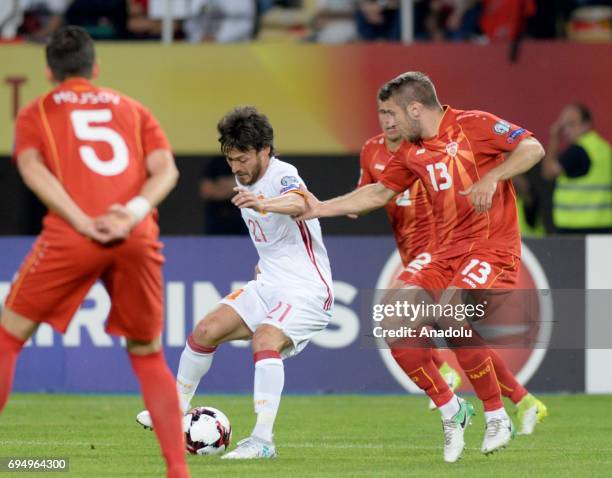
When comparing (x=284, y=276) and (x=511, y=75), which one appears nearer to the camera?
(x=284, y=276)

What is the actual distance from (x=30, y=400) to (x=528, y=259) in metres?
4.31

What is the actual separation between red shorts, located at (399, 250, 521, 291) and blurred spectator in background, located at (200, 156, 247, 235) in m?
6.28

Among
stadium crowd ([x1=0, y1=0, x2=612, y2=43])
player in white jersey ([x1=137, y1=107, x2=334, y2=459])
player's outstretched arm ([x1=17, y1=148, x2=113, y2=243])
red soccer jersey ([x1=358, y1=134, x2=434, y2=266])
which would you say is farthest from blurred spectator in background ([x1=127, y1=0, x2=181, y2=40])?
player's outstretched arm ([x1=17, y1=148, x2=113, y2=243])

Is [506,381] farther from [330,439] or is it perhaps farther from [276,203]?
[276,203]

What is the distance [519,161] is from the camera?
7.87 m

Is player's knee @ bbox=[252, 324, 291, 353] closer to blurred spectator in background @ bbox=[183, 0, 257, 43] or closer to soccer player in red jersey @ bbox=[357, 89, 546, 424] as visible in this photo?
soccer player in red jersey @ bbox=[357, 89, 546, 424]

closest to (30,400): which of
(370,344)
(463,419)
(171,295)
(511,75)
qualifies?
(171,295)

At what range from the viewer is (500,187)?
837cm

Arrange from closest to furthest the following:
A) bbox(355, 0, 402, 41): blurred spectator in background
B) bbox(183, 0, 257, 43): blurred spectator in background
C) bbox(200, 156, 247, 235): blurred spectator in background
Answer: bbox(183, 0, 257, 43): blurred spectator in background → bbox(355, 0, 402, 41): blurred spectator in background → bbox(200, 156, 247, 235): blurred spectator in background

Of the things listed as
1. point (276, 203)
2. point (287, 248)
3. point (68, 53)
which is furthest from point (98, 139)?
point (287, 248)

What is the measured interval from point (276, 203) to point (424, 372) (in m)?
1.26

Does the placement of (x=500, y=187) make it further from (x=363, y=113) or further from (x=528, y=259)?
(x=363, y=113)

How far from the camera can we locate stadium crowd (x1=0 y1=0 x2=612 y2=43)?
14000 mm

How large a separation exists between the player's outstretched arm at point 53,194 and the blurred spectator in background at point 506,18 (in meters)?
8.55
